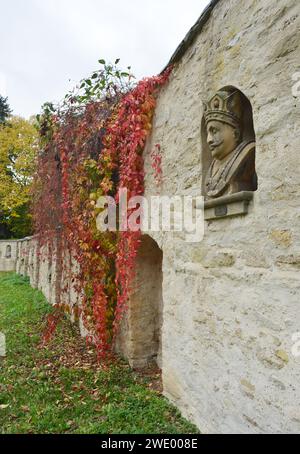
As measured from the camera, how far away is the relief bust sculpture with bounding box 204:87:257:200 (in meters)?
2.40

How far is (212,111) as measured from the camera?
8.49 feet

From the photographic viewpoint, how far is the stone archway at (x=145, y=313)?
421 cm

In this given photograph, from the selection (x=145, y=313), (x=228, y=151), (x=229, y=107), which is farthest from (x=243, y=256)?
(x=145, y=313)

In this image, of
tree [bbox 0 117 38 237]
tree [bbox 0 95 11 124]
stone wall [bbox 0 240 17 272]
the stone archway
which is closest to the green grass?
the stone archway

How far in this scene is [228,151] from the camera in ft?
8.39

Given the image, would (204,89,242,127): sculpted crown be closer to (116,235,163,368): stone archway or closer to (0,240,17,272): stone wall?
(116,235,163,368): stone archway

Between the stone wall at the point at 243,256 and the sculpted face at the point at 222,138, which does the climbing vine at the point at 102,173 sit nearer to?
the stone wall at the point at 243,256

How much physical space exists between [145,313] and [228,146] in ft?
8.02

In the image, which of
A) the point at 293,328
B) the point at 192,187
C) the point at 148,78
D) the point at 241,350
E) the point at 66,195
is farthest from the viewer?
the point at 66,195

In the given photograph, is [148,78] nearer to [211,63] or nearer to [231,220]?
[211,63]

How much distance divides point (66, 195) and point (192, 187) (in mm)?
2346

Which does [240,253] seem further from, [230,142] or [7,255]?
[7,255]

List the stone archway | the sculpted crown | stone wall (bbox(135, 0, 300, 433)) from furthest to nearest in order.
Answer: the stone archway → the sculpted crown → stone wall (bbox(135, 0, 300, 433))

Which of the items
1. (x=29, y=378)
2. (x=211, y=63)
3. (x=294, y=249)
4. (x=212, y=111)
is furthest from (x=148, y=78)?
(x=29, y=378)
